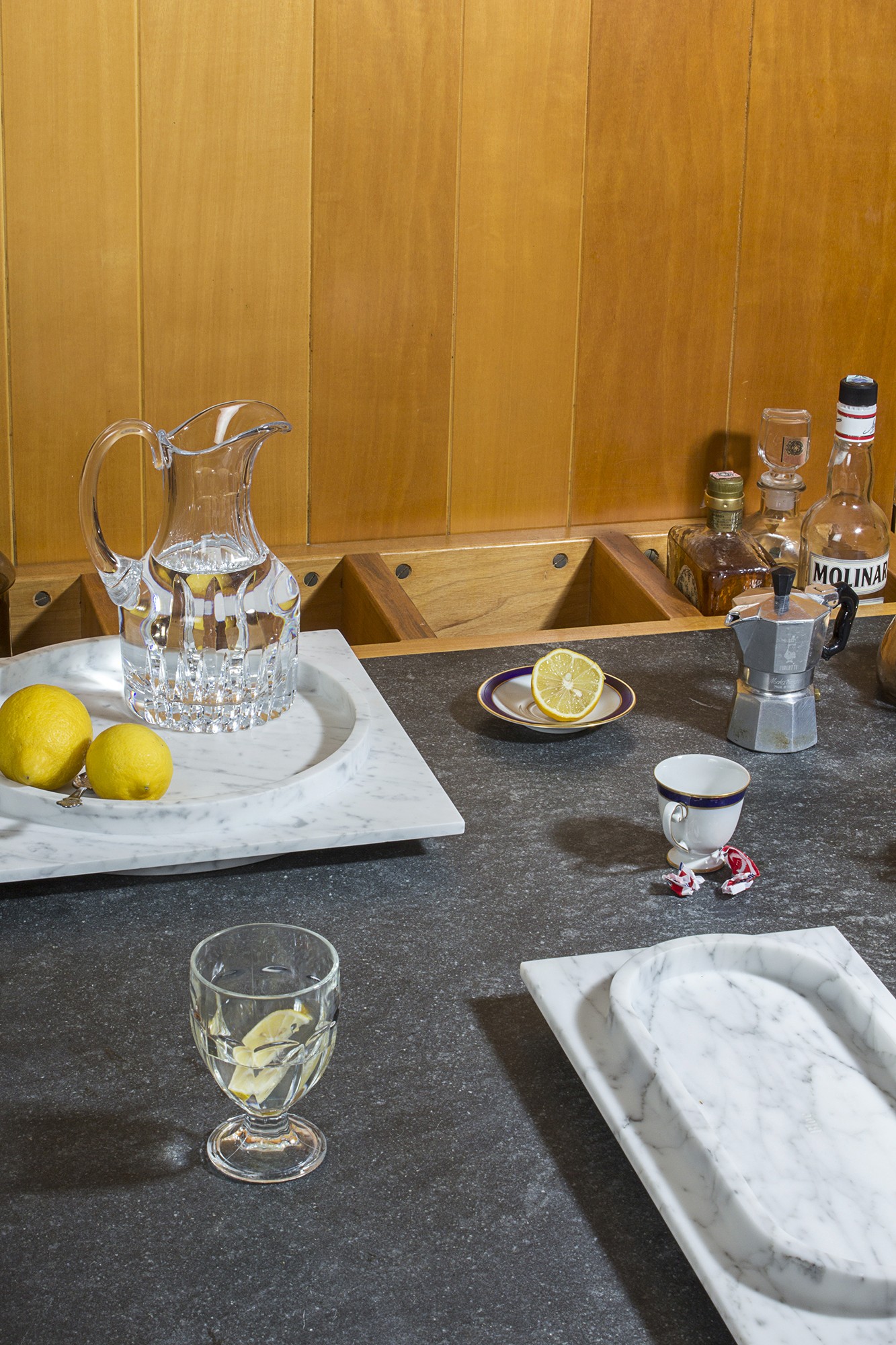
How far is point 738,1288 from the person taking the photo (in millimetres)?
643

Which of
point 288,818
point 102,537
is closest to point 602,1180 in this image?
point 288,818

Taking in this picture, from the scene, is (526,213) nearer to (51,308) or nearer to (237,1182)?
(51,308)

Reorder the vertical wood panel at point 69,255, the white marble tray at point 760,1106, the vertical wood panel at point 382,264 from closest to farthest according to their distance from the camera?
1. the white marble tray at point 760,1106
2. the vertical wood panel at point 69,255
3. the vertical wood panel at point 382,264

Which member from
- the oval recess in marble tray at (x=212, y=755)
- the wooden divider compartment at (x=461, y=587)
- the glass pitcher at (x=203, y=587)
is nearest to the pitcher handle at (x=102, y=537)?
the glass pitcher at (x=203, y=587)

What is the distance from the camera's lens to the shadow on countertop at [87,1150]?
722 mm

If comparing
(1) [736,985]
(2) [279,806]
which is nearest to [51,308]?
(2) [279,806]

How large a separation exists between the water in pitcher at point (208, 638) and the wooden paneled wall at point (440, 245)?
63cm

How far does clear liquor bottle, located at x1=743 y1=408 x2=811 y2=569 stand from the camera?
1.79 meters

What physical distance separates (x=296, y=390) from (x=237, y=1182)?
1.24 meters

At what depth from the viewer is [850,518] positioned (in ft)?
5.40

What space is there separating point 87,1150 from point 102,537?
57 centimetres

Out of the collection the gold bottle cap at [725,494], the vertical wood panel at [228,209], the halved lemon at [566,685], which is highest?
the vertical wood panel at [228,209]

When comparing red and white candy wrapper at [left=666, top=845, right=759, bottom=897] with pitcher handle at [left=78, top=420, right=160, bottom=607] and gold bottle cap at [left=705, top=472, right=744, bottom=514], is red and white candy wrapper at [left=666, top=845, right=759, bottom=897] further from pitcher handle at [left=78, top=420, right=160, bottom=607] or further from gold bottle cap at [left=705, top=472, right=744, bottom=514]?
gold bottle cap at [left=705, top=472, right=744, bottom=514]

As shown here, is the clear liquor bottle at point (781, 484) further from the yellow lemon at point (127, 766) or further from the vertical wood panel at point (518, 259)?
the yellow lemon at point (127, 766)
